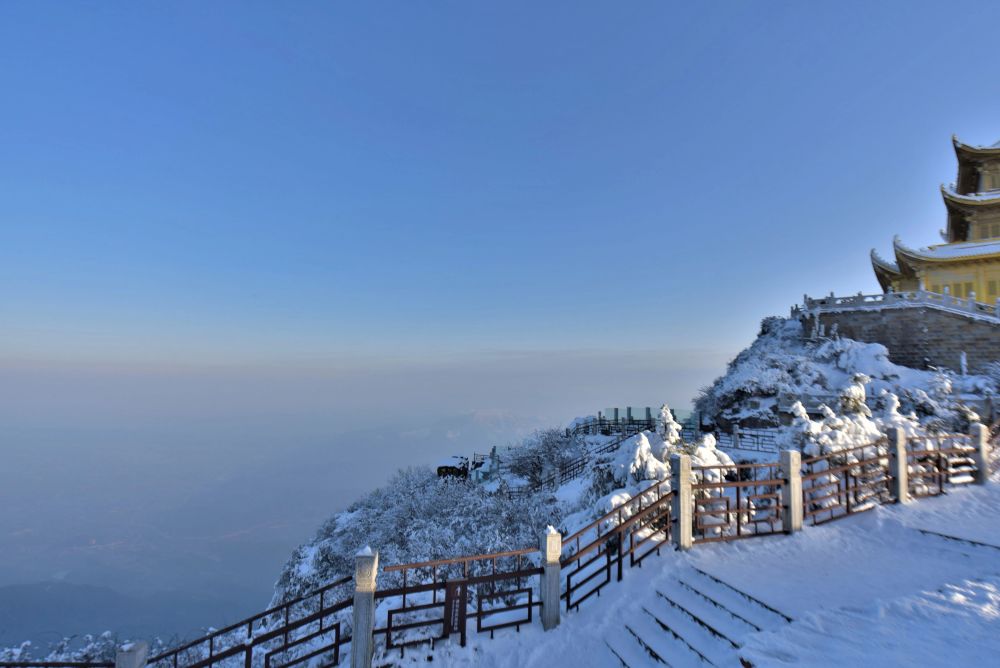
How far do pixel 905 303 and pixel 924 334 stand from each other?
1.81m

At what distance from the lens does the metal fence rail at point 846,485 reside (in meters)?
9.80

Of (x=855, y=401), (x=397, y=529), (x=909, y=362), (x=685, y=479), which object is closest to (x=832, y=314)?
(x=909, y=362)

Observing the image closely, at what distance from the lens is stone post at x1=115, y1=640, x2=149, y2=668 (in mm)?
6812

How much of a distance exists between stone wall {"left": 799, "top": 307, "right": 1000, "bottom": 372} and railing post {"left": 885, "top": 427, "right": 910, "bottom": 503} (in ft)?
60.7

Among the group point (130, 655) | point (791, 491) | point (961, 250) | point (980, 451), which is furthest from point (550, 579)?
point (961, 250)

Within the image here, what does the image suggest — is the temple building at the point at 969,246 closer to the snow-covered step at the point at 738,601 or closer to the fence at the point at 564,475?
the fence at the point at 564,475

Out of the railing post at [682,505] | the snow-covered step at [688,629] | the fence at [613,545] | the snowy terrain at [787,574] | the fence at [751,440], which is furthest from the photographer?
the fence at [751,440]

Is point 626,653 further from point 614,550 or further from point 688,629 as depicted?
point 614,550

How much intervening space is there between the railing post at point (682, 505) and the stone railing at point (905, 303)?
80.6ft

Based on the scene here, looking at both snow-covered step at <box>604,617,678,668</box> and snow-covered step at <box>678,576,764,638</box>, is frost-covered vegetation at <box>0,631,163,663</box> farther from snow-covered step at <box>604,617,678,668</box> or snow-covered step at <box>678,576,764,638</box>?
snow-covered step at <box>678,576,764,638</box>

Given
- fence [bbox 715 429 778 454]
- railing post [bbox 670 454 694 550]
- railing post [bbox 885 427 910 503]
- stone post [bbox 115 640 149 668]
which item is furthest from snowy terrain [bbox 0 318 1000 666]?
stone post [bbox 115 640 149 668]

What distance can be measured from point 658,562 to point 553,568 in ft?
6.56

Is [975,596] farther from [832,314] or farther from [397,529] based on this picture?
[832,314]

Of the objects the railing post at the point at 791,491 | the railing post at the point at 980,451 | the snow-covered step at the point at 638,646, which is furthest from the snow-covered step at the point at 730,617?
the railing post at the point at 980,451
